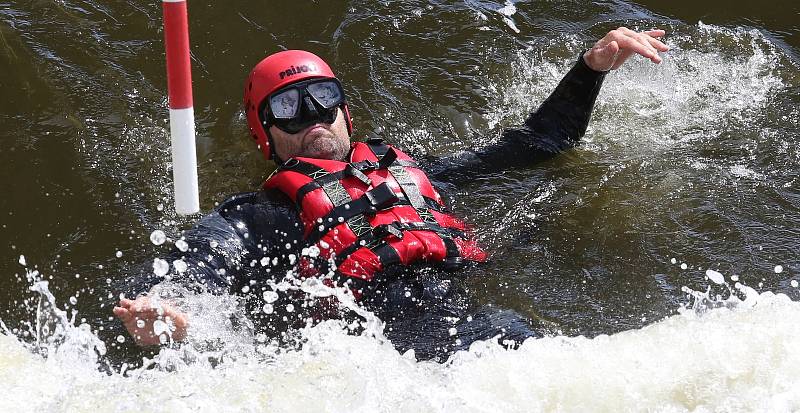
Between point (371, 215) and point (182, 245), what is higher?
point (371, 215)

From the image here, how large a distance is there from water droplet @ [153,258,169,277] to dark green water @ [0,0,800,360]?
51 cm

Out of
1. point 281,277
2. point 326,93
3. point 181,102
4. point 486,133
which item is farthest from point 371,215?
point 486,133

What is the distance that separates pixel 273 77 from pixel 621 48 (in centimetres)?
180

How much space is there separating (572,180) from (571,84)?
527mm

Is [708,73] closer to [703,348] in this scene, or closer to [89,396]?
[703,348]

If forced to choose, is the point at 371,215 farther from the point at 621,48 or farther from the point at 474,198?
the point at 621,48

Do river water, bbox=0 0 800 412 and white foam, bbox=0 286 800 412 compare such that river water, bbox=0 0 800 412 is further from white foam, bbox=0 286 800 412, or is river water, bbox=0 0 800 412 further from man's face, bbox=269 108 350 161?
man's face, bbox=269 108 350 161

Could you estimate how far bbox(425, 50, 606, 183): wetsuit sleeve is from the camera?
16.4 feet

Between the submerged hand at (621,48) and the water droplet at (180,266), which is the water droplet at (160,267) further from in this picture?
the submerged hand at (621,48)

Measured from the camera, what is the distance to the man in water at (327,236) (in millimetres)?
3986

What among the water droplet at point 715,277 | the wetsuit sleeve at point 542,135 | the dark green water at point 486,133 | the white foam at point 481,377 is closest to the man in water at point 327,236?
the wetsuit sleeve at point 542,135

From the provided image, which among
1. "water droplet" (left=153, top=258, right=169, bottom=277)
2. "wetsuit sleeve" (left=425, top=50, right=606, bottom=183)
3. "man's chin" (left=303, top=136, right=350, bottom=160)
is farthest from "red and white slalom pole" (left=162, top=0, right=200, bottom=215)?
"wetsuit sleeve" (left=425, top=50, right=606, bottom=183)

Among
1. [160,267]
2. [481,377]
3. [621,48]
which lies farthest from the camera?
[621,48]

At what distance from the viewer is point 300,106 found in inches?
183
